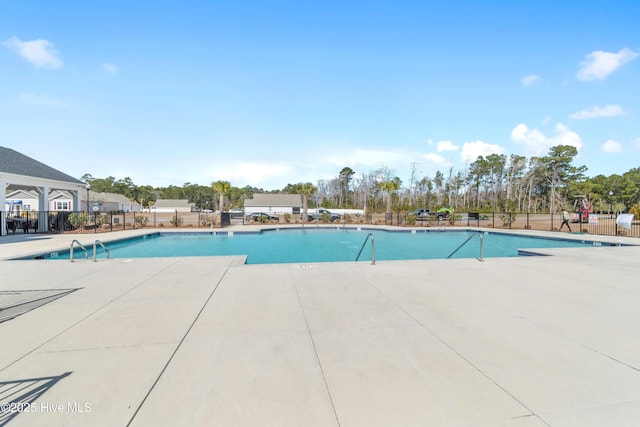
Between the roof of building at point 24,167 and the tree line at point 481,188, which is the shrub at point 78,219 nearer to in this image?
the roof of building at point 24,167

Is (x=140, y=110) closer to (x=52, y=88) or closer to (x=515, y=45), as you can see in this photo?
(x=52, y=88)

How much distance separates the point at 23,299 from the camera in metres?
4.71

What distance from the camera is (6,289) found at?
5.35m

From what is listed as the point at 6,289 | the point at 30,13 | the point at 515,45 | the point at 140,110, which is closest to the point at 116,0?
the point at 30,13

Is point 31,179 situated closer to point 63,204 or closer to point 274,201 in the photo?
point 63,204

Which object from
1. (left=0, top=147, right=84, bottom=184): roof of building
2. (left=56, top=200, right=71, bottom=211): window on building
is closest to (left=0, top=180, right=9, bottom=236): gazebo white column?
(left=0, top=147, right=84, bottom=184): roof of building

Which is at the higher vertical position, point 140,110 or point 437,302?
point 140,110

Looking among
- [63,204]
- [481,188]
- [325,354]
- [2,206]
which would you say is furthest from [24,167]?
[481,188]

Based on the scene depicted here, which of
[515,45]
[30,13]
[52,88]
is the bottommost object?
[52,88]

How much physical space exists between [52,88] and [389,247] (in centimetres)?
1627

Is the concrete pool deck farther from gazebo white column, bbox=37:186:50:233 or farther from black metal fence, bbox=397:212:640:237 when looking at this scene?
gazebo white column, bbox=37:186:50:233

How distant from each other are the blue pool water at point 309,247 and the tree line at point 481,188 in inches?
576

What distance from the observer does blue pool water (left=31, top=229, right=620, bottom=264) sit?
38.9ft

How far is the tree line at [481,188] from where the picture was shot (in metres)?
48.2
